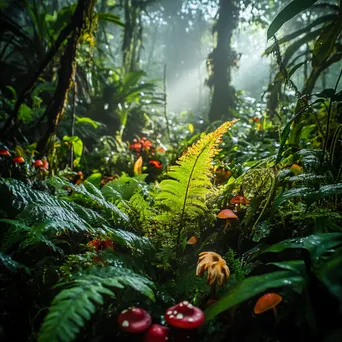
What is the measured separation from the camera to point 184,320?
3.43 ft

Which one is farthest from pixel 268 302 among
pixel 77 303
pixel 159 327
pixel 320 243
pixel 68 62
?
pixel 68 62

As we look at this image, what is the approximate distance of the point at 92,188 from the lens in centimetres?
192

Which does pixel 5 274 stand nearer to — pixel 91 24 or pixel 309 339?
pixel 309 339

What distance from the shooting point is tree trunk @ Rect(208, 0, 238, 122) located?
7.50 m

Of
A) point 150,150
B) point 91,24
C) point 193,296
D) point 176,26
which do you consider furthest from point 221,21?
point 176,26

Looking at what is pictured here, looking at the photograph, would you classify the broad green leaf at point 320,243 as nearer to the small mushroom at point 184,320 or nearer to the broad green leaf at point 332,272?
the broad green leaf at point 332,272

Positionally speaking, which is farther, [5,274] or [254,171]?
[254,171]

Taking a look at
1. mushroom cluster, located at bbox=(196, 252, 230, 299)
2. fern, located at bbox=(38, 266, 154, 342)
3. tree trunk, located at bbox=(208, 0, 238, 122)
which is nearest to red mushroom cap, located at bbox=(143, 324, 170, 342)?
fern, located at bbox=(38, 266, 154, 342)

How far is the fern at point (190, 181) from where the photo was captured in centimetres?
165

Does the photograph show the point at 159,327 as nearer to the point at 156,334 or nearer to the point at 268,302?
the point at 156,334

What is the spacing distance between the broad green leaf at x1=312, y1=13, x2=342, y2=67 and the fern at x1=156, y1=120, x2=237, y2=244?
3.58 ft

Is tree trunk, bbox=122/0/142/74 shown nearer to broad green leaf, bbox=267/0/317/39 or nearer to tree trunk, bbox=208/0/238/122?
tree trunk, bbox=208/0/238/122

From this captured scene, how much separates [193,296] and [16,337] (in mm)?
848

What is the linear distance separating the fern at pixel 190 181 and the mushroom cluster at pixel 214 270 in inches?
15.2
